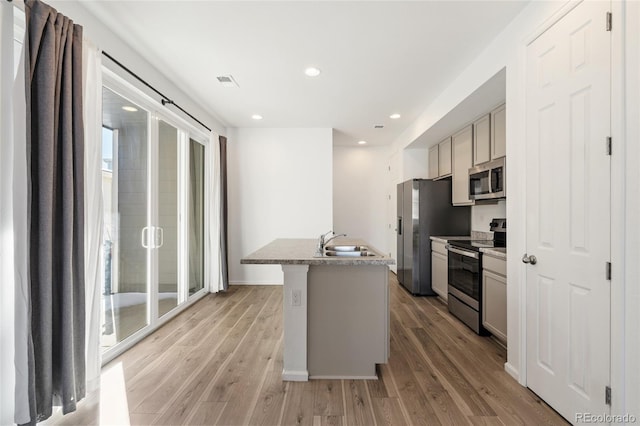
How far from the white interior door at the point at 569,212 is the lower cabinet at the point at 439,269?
5.97 ft

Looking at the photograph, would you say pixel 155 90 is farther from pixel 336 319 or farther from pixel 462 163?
pixel 462 163

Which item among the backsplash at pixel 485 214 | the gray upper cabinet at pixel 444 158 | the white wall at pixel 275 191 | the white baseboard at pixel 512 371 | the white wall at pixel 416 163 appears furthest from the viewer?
the white wall at pixel 416 163

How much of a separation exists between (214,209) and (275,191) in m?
1.10

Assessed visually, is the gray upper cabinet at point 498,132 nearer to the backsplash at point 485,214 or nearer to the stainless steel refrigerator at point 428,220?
the backsplash at point 485,214

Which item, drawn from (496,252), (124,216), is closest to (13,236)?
(124,216)

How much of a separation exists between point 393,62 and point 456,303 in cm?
276

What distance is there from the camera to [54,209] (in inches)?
67.1

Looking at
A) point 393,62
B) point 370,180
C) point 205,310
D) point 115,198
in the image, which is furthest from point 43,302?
point 370,180

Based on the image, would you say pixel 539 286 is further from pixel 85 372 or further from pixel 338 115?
pixel 338 115

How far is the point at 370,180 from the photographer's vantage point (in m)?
6.37

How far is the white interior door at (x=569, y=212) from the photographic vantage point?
152 cm

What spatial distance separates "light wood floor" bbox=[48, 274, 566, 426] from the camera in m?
1.78

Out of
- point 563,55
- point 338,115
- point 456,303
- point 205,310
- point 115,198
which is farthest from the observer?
point 338,115

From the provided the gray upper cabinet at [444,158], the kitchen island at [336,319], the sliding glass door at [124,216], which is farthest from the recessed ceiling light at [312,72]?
the gray upper cabinet at [444,158]
